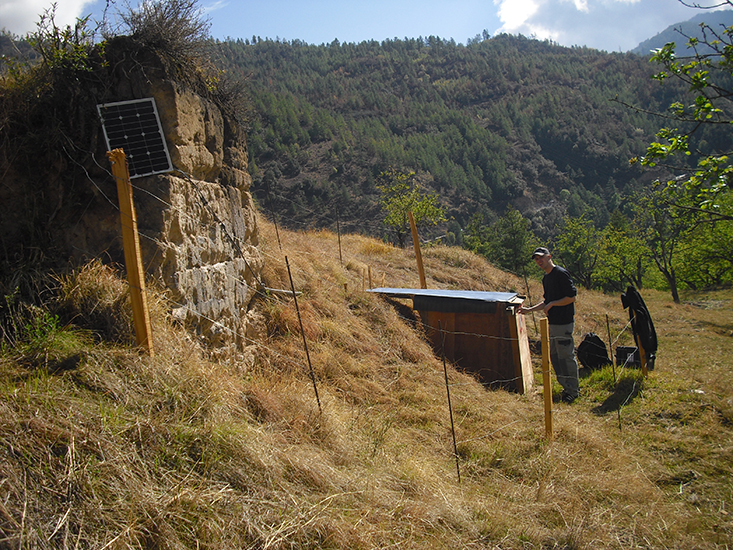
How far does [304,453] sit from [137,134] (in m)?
3.33

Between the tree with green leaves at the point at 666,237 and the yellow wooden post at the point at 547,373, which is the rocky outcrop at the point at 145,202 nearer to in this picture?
the yellow wooden post at the point at 547,373

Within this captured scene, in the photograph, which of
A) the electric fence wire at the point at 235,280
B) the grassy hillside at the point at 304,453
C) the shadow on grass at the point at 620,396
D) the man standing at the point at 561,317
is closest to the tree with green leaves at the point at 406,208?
the electric fence wire at the point at 235,280

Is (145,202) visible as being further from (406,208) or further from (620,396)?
(406,208)

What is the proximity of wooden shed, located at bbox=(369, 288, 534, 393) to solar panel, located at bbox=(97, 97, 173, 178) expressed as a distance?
427 cm

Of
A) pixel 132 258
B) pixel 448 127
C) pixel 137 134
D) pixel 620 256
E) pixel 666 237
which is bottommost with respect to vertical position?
pixel 620 256

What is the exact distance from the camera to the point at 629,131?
313 feet

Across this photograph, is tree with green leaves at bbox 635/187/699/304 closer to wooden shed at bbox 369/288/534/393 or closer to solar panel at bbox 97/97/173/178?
wooden shed at bbox 369/288/534/393

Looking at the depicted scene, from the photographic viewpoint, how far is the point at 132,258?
3445 mm

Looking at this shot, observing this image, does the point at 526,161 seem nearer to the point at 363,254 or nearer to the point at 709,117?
the point at 363,254

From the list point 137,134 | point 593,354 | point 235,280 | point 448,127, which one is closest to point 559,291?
point 593,354

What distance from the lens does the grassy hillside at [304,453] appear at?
2.53 meters

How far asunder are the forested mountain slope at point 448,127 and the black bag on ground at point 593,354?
39709 millimetres

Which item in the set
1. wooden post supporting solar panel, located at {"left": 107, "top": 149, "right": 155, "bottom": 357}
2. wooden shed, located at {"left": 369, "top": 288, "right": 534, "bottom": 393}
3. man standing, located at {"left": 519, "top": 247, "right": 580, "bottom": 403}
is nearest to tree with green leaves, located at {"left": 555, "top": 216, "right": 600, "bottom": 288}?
wooden shed, located at {"left": 369, "top": 288, "right": 534, "bottom": 393}

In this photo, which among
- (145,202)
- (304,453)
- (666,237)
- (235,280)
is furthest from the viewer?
(666,237)
